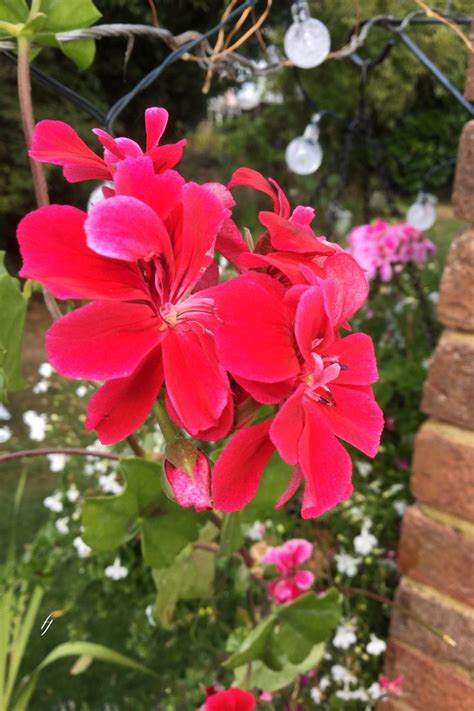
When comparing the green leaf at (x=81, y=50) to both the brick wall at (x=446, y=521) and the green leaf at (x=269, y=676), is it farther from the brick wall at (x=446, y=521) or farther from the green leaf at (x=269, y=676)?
the green leaf at (x=269, y=676)

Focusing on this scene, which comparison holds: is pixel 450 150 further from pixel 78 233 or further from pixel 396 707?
pixel 78 233

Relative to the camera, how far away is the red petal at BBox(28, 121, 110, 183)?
0.27m

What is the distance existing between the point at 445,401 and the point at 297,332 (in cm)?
56

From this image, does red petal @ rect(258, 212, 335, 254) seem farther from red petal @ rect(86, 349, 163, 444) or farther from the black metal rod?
the black metal rod

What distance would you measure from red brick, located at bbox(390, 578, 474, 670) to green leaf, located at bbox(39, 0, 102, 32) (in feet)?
2.27

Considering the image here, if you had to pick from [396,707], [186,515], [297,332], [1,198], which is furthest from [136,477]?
[1,198]

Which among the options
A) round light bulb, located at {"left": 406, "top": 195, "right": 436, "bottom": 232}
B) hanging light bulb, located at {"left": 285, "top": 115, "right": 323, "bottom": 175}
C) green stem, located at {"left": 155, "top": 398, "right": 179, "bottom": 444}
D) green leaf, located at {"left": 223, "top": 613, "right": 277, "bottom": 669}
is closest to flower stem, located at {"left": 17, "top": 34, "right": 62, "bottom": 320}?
green stem, located at {"left": 155, "top": 398, "right": 179, "bottom": 444}

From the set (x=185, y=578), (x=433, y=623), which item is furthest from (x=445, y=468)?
(x=185, y=578)

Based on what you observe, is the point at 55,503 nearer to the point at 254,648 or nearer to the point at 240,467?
the point at 254,648

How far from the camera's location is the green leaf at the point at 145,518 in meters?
0.48

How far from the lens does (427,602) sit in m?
0.83

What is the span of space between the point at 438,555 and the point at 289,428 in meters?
0.63

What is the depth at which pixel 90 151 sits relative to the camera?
0.94ft

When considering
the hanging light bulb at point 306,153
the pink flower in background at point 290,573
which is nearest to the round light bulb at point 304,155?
the hanging light bulb at point 306,153
